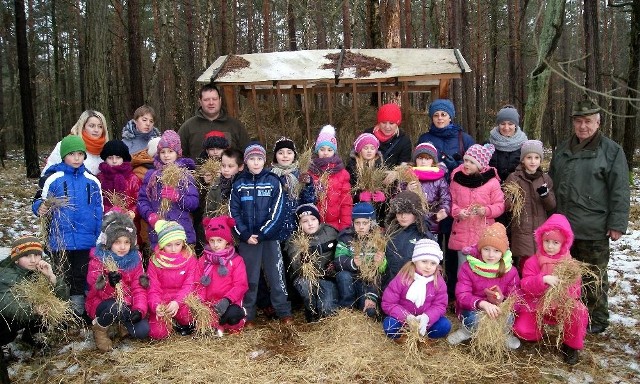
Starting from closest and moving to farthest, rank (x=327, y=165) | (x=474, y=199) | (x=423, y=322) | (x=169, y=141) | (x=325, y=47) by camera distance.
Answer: (x=423, y=322), (x=474, y=199), (x=169, y=141), (x=327, y=165), (x=325, y=47)

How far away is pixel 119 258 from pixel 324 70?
13.2ft

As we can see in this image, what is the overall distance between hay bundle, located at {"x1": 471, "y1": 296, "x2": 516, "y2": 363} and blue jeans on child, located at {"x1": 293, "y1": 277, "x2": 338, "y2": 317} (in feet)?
4.44

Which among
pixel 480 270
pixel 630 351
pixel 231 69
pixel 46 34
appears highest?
pixel 46 34

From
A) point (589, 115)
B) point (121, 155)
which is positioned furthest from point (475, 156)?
point (121, 155)

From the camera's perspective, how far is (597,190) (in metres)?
4.45

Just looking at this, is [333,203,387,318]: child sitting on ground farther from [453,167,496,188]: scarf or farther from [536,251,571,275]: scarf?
[536,251,571,275]: scarf

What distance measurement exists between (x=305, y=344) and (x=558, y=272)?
2.17 m

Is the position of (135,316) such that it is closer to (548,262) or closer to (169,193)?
(169,193)

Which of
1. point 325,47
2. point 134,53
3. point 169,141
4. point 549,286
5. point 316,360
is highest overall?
point 325,47

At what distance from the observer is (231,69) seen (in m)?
7.19

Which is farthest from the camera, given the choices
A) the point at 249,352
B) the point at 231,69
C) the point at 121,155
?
the point at 231,69

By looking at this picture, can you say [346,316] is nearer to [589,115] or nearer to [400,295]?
[400,295]

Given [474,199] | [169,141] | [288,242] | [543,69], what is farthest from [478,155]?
[543,69]

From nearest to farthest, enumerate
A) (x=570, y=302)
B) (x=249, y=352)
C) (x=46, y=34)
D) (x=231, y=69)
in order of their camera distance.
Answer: (x=570, y=302)
(x=249, y=352)
(x=231, y=69)
(x=46, y=34)
